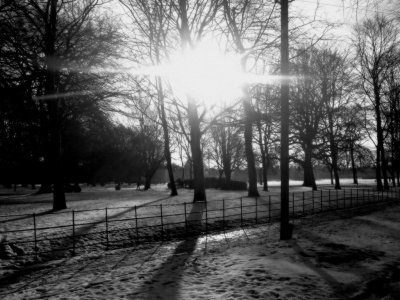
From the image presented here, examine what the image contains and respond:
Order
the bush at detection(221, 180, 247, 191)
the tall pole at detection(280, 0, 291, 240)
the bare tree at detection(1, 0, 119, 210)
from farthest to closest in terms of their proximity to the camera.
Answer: the bush at detection(221, 180, 247, 191) → the bare tree at detection(1, 0, 119, 210) → the tall pole at detection(280, 0, 291, 240)

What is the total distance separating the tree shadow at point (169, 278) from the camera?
6.61 m

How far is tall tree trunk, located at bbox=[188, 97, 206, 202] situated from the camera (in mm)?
22297

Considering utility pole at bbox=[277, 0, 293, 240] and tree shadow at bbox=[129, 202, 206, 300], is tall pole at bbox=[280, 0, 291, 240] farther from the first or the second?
tree shadow at bbox=[129, 202, 206, 300]

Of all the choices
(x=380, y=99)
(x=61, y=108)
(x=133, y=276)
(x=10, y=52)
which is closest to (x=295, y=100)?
(x=380, y=99)

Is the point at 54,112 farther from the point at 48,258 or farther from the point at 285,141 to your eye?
the point at 285,141

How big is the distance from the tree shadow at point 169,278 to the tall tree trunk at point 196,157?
10.3m

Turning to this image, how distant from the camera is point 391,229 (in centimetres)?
1338

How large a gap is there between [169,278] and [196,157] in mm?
14783

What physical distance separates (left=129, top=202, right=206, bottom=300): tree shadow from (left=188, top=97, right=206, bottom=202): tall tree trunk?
10.3m

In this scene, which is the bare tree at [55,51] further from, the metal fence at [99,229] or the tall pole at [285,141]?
A: the tall pole at [285,141]

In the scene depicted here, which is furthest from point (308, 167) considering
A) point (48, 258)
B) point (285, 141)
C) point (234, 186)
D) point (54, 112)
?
point (48, 258)

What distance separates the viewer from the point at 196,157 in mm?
22281

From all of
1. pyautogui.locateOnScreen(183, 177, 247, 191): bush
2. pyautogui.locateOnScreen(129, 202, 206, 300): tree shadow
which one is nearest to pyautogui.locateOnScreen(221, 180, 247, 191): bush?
pyautogui.locateOnScreen(183, 177, 247, 191): bush

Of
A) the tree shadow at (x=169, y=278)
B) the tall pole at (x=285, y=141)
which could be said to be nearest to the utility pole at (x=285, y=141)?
the tall pole at (x=285, y=141)
